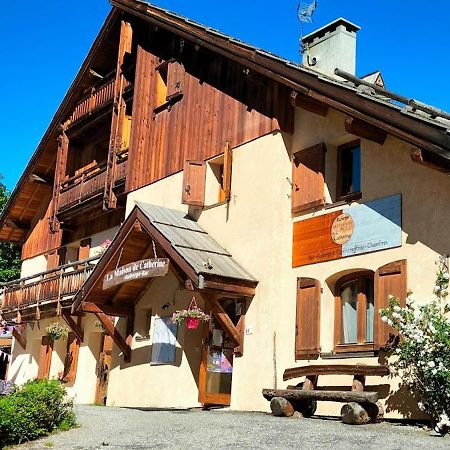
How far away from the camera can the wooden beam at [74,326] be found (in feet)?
68.4

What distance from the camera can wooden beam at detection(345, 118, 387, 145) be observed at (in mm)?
12562

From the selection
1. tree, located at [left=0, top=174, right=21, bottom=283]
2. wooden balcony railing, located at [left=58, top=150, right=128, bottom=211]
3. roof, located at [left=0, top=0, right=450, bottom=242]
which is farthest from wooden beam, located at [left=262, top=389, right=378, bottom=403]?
tree, located at [left=0, top=174, right=21, bottom=283]

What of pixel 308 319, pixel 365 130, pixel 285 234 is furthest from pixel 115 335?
pixel 365 130

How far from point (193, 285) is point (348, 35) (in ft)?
25.6

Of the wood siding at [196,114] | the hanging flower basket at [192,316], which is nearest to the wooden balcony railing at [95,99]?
the wood siding at [196,114]

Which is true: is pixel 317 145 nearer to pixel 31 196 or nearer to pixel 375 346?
pixel 375 346

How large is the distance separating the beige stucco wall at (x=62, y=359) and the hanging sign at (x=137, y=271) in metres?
3.59

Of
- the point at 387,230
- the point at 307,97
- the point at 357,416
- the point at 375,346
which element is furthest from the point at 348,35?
the point at 357,416

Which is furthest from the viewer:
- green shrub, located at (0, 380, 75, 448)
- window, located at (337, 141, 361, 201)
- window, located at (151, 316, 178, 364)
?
window, located at (151, 316, 178, 364)

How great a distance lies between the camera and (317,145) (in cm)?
1401

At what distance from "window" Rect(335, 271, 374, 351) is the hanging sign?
A: 3.44 meters

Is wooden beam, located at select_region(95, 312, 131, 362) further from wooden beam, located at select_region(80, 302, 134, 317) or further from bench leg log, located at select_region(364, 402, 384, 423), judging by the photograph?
bench leg log, located at select_region(364, 402, 384, 423)

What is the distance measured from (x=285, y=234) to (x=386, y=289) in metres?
2.87

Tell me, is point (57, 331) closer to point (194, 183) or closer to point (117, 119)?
point (117, 119)
